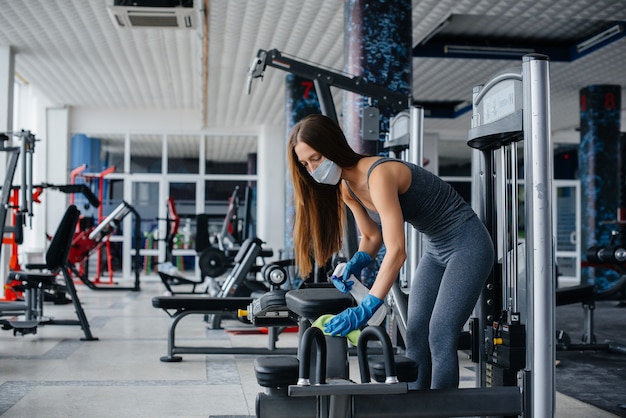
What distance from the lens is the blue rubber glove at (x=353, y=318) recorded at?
2152 millimetres

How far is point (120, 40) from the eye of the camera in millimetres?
8555

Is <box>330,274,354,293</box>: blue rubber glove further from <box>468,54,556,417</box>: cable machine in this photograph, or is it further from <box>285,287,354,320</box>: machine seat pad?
<box>468,54,556,417</box>: cable machine

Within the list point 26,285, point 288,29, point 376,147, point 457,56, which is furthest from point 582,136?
point 26,285

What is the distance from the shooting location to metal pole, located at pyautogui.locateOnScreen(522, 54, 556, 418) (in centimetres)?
246

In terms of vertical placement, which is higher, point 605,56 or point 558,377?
point 605,56

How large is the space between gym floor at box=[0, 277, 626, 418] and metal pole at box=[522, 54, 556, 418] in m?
0.89

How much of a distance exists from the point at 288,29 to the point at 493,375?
5.82m

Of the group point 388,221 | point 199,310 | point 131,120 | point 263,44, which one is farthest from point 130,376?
point 131,120

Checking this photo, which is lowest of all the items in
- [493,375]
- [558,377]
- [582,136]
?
[558,377]

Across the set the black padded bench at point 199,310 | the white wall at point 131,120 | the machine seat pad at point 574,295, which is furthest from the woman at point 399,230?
the white wall at point 131,120

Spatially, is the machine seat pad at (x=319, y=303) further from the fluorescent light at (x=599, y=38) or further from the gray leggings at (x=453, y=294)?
the fluorescent light at (x=599, y=38)

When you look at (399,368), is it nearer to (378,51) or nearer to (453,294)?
(453,294)

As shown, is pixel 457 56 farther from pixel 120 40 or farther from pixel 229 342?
pixel 229 342

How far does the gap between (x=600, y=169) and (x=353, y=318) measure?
9145 mm
